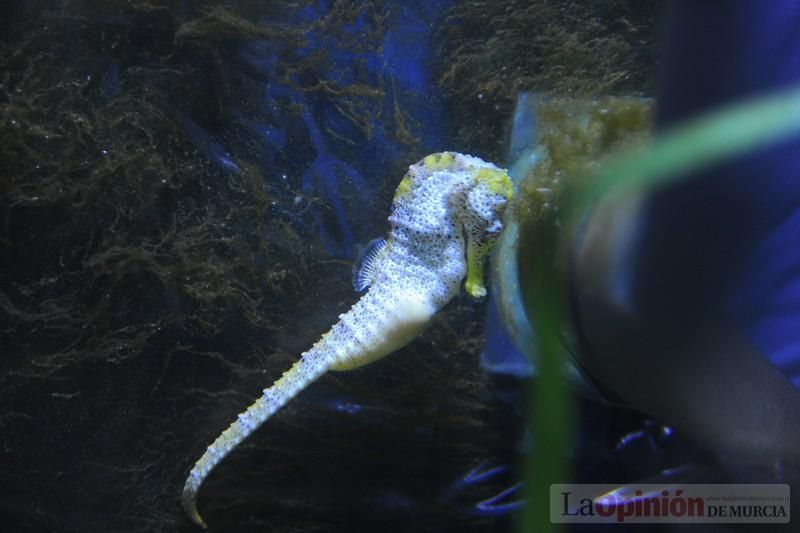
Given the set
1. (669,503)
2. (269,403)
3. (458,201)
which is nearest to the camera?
(669,503)

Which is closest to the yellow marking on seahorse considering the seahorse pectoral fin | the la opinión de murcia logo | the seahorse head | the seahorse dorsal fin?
the seahorse head

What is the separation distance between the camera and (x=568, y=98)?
6.06 feet

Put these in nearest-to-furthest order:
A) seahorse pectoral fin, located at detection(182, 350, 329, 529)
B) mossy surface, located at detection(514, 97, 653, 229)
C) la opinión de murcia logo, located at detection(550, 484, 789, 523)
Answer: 1. la opinión de murcia logo, located at detection(550, 484, 789, 523)
2. mossy surface, located at detection(514, 97, 653, 229)
3. seahorse pectoral fin, located at detection(182, 350, 329, 529)

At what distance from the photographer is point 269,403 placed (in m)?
1.85

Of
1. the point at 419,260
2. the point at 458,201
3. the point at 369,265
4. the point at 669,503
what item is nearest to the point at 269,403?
the point at 369,265

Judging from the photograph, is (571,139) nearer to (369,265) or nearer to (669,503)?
(369,265)

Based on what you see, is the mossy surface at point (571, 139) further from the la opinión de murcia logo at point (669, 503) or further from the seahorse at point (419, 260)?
the la opinión de murcia logo at point (669, 503)

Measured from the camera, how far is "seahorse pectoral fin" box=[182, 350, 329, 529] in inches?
71.4

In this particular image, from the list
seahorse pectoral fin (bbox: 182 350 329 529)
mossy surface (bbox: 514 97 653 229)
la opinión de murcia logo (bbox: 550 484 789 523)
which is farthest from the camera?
seahorse pectoral fin (bbox: 182 350 329 529)

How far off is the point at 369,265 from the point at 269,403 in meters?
0.51

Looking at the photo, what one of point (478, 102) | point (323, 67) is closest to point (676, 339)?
point (478, 102)

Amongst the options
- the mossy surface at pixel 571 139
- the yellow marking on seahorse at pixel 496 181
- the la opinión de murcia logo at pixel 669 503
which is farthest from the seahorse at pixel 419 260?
the la opinión de murcia logo at pixel 669 503

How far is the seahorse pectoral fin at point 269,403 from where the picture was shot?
181 centimetres

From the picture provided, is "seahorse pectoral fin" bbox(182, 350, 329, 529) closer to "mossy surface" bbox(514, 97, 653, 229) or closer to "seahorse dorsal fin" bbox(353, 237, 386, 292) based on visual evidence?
"seahorse dorsal fin" bbox(353, 237, 386, 292)
